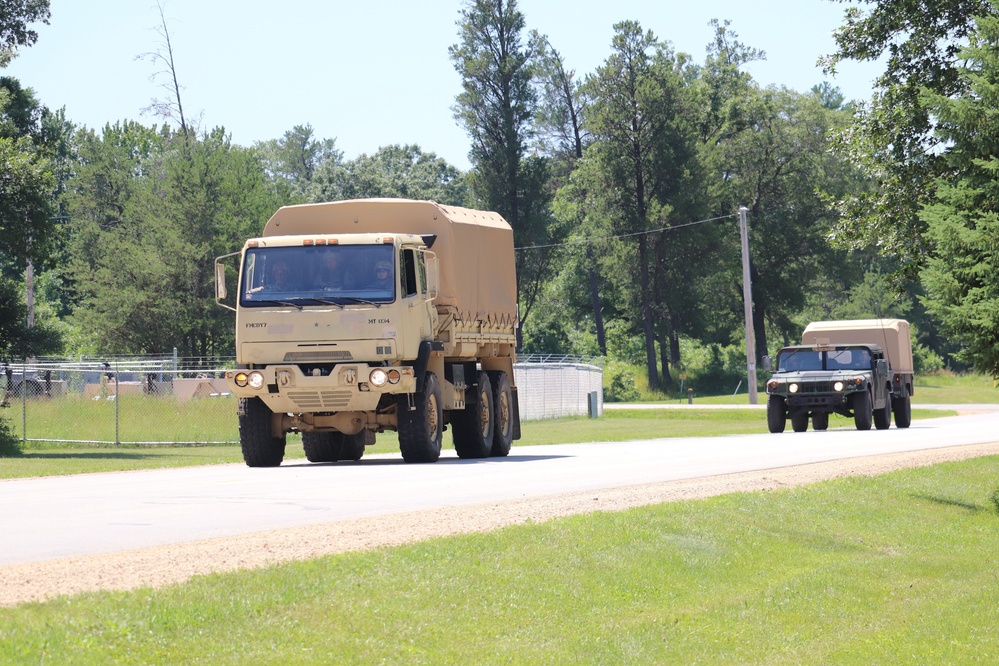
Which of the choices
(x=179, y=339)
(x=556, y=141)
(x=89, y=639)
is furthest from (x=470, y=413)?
(x=556, y=141)

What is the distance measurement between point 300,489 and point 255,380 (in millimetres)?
4260

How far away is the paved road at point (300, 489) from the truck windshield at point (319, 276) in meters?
2.41

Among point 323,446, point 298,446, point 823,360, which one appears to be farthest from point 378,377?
point 823,360

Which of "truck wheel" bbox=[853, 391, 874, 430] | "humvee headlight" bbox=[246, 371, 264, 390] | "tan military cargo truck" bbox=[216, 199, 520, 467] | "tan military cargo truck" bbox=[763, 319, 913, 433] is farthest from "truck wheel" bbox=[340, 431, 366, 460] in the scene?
"truck wheel" bbox=[853, 391, 874, 430]

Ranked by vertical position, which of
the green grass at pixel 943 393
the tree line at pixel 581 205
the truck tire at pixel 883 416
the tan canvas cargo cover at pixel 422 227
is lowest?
the truck tire at pixel 883 416

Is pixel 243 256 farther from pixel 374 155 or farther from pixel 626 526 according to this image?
pixel 374 155

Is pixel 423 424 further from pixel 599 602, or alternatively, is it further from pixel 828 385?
pixel 828 385

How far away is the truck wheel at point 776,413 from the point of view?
33969 millimetres

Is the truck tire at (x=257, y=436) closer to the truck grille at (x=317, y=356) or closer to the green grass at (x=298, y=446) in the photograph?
the truck grille at (x=317, y=356)

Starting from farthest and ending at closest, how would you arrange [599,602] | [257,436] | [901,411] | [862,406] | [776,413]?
1. [901,411]
2. [776,413]
3. [862,406]
4. [257,436]
5. [599,602]

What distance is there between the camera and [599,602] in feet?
31.8

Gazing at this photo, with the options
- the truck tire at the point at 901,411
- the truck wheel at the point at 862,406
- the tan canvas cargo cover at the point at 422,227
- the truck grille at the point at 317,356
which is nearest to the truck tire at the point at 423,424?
the truck grille at the point at 317,356

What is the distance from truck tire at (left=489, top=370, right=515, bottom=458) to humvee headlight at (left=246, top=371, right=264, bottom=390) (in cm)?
507

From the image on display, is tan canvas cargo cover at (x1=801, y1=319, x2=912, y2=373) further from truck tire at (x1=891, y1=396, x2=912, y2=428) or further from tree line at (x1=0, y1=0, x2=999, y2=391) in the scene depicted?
tree line at (x1=0, y1=0, x2=999, y2=391)
